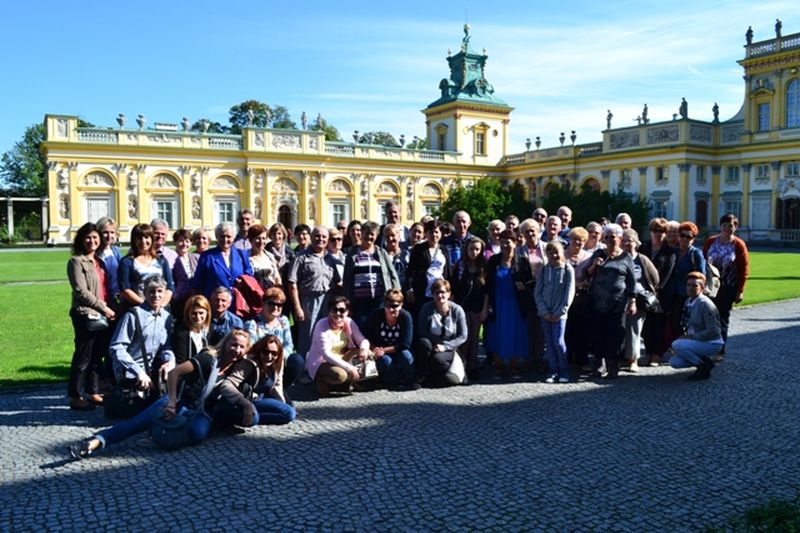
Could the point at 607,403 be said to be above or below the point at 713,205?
below

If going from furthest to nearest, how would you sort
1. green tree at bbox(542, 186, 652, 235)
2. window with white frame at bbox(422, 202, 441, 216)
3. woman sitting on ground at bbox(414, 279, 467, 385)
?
1. window with white frame at bbox(422, 202, 441, 216)
2. green tree at bbox(542, 186, 652, 235)
3. woman sitting on ground at bbox(414, 279, 467, 385)

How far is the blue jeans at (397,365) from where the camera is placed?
7566 millimetres

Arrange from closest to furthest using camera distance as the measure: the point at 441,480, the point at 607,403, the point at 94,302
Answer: the point at 441,480 < the point at 94,302 < the point at 607,403

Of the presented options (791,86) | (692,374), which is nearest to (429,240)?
(692,374)

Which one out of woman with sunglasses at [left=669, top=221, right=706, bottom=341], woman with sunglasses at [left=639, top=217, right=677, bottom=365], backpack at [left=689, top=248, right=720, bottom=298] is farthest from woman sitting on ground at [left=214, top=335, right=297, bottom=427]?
backpack at [left=689, top=248, right=720, bottom=298]

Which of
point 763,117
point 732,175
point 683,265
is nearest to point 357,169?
point 732,175

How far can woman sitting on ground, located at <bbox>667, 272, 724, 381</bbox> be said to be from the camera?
26.2 ft

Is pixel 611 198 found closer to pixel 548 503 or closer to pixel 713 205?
pixel 713 205

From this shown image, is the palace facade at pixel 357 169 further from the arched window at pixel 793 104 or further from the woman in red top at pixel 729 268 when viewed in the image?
the woman in red top at pixel 729 268

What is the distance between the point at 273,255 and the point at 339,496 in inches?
186

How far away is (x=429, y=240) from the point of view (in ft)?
27.5

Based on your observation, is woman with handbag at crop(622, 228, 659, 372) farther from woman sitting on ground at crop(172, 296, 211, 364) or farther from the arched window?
the arched window

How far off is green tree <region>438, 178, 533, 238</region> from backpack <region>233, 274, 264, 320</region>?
3346 centimetres

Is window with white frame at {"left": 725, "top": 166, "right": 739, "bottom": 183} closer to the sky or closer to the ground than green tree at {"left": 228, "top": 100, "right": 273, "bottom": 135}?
closer to the ground
